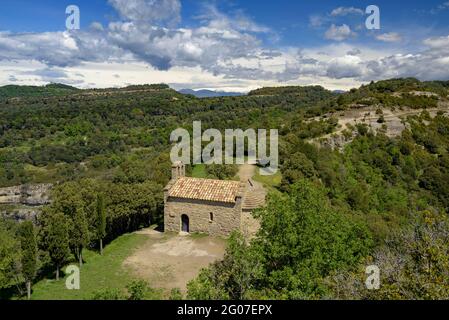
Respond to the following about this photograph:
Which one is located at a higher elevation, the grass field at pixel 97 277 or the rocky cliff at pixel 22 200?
the grass field at pixel 97 277

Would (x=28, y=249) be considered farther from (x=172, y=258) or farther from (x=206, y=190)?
(x=206, y=190)

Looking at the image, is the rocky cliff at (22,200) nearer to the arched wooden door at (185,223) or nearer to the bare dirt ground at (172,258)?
the arched wooden door at (185,223)

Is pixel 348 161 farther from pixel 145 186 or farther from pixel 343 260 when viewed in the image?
pixel 343 260

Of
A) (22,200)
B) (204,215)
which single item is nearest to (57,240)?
(204,215)

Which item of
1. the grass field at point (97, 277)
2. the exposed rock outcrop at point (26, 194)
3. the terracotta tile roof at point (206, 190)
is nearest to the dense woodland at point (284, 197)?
the grass field at point (97, 277)

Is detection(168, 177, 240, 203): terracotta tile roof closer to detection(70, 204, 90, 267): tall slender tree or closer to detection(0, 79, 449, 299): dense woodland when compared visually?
detection(0, 79, 449, 299): dense woodland
